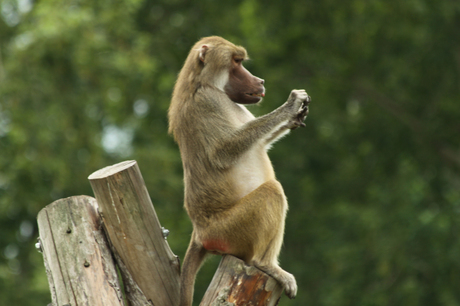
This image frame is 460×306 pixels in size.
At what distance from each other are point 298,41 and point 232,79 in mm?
9049

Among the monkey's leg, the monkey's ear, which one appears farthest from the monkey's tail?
the monkey's ear

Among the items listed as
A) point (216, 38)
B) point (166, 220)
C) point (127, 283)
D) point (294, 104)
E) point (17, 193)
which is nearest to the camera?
point (127, 283)

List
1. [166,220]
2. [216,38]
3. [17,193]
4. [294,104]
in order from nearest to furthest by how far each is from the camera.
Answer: [294,104], [216,38], [17,193], [166,220]

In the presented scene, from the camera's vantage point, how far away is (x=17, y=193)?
988 centimetres

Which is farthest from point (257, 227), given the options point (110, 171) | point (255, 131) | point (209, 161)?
point (110, 171)

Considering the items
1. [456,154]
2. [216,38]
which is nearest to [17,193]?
[216,38]

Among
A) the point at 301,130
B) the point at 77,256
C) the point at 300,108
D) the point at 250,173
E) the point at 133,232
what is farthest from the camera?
the point at 301,130

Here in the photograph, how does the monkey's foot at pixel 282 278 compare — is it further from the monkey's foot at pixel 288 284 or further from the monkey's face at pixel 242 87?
the monkey's face at pixel 242 87

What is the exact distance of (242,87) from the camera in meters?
4.63

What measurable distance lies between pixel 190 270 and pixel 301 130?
31.8 feet

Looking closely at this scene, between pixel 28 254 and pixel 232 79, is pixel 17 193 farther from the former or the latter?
pixel 232 79

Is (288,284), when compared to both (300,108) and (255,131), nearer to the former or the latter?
(255,131)

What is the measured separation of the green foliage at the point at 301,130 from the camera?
390 inches

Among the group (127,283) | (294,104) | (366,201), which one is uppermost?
(294,104)
